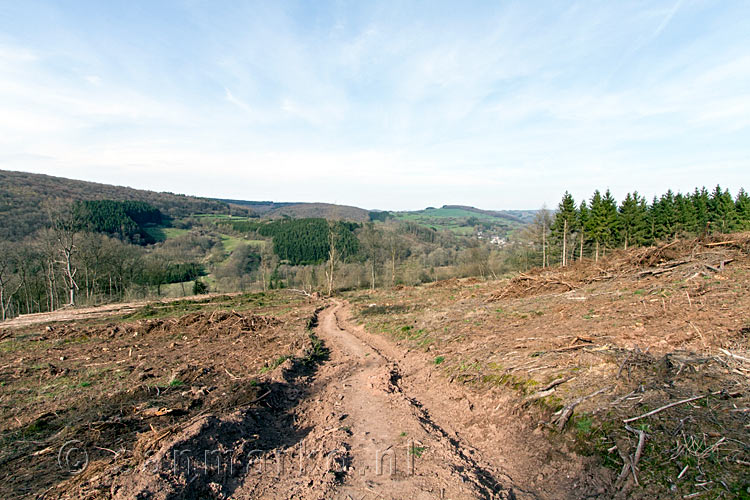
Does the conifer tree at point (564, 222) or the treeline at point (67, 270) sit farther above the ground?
the conifer tree at point (564, 222)

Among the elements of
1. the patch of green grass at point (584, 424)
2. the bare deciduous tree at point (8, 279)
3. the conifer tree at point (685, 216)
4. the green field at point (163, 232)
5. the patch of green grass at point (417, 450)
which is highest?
the conifer tree at point (685, 216)

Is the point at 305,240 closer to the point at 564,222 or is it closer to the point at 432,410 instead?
the point at 564,222

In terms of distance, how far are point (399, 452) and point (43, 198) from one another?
112597 mm

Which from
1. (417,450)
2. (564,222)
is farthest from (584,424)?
(564,222)

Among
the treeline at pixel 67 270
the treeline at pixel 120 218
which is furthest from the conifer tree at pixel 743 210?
the treeline at pixel 120 218

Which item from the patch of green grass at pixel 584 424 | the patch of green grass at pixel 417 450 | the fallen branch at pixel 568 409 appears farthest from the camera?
the fallen branch at pixel 568 409

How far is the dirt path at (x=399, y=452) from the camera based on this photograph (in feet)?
17.0

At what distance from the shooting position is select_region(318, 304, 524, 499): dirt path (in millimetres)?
5176

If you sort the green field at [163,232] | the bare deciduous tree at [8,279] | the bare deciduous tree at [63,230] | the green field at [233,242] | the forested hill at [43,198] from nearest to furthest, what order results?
1. the bare deciduous tree at [63,230]
2. the bare deciduous tree at [8,279]
3. the forested hill at [43,198]
4. the green field at [233,242]
5. the green field at [163,232]

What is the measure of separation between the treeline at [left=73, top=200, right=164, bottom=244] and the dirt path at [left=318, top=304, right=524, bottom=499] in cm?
9034

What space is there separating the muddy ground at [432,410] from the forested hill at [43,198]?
155 feet

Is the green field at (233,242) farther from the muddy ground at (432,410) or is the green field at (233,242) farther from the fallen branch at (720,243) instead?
the fallen branch at (720,243)

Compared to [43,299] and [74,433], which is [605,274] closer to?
[74,433]

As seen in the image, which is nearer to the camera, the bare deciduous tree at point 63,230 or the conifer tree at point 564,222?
the bare deciduous tree at point 63,230
